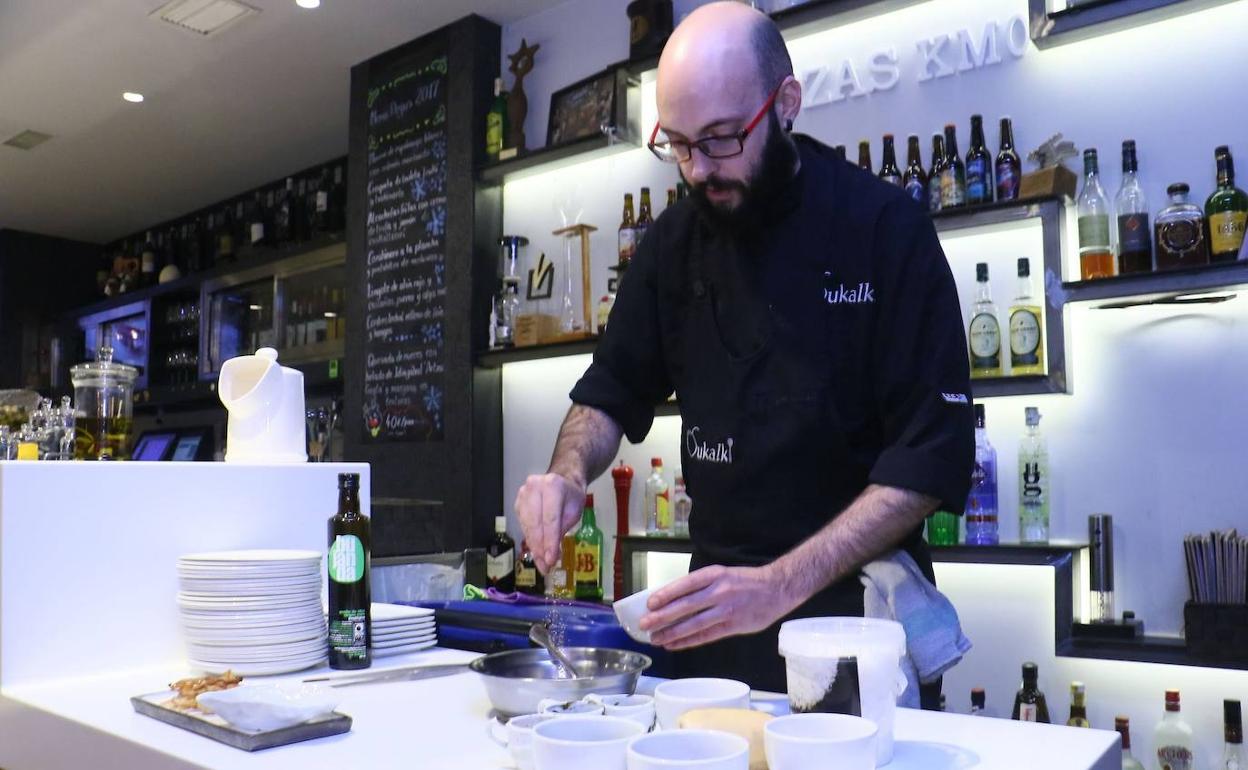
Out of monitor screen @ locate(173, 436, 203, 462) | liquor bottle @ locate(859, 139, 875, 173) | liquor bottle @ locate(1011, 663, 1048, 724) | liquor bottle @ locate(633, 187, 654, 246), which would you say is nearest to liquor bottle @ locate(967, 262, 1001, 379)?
liquor bottle @ locate(859, 139, 875, 173)

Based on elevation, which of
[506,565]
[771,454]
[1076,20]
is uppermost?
[1076,20]

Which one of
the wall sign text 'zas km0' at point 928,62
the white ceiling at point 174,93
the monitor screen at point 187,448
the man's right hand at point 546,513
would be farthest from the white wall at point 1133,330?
the monitor screen at point 187,448

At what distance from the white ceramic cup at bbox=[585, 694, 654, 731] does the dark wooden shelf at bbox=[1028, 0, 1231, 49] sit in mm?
2099

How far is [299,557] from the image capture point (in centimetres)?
151

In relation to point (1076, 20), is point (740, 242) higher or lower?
lower

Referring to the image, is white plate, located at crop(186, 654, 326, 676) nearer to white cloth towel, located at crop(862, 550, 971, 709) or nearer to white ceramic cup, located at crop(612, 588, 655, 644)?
white ceramic cup, located at crop(612, 588, 655, 644)

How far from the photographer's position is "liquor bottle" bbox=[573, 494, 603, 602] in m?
3.41

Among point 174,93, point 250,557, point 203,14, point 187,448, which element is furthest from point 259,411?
point 187,448

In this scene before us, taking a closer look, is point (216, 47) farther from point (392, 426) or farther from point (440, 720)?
point (440, 720)

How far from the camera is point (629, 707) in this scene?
101 cm

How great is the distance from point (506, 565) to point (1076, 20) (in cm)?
234

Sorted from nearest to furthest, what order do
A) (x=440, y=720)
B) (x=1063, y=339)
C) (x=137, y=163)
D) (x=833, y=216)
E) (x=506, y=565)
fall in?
(x=440, y=720), (x=833, y=216), (x=1063, y=339), (x=506, y=565), (x=137, y=163)

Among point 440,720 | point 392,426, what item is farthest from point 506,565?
point 440,720

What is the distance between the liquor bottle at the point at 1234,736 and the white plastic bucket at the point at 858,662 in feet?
5.18
